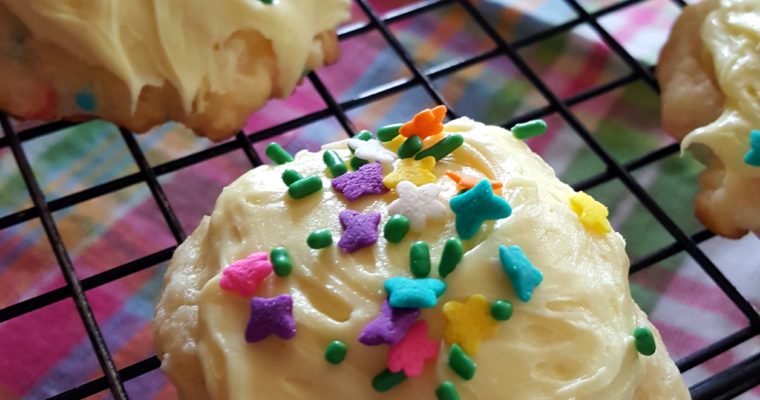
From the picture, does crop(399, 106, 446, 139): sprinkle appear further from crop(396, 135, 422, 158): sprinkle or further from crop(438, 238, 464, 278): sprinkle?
crop(438, 238, 464, 278): sprinkle

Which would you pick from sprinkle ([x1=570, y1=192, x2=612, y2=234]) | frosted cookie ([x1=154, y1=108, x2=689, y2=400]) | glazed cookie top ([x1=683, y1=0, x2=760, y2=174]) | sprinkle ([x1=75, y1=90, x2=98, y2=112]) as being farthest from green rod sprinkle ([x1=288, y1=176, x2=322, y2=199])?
glazed cookie top ([x1=683, y1=0, x2=760, y2=174])

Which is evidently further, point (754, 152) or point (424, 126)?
point (754, 152)

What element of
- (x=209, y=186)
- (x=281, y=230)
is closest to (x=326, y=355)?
(x=281, y=230)

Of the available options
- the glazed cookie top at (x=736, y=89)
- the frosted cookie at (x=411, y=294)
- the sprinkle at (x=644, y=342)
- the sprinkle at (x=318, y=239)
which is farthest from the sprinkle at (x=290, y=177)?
the glazed cookie top at (x=736, y=89)

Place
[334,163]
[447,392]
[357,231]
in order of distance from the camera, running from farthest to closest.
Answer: [334,163] < [357,231] < [447,392]

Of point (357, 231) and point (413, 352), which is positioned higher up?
point (357, 231)

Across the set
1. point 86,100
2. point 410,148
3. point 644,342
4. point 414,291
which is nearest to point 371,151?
point 410,148

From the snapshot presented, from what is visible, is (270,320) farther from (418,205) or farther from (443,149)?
(443,149)
